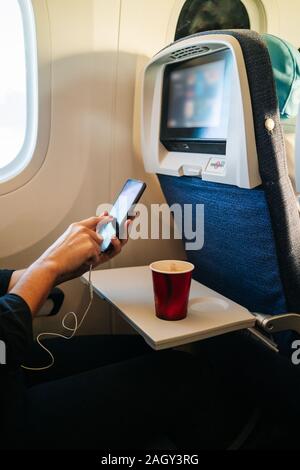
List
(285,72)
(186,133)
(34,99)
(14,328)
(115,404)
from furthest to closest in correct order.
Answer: (34,99) < (186,133) < (285,72) < (115,404) < (14,328)

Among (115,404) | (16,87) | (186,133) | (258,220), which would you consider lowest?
(115,404)

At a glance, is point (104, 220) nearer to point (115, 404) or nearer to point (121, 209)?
point (121, 209)

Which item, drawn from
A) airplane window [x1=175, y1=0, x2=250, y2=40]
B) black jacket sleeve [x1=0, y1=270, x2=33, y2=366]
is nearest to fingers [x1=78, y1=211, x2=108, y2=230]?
black jacket sleeve [x1=0, y1=270, x2=33, y2=366]

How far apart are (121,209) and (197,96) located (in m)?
0.35

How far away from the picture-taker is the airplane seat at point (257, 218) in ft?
2.53

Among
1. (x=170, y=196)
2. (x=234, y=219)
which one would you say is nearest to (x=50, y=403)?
(x=234, y=219)

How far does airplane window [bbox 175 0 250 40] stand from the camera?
55.4 inches

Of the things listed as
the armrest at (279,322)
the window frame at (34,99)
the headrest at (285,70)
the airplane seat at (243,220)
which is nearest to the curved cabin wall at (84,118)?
the window frame at (34,99)

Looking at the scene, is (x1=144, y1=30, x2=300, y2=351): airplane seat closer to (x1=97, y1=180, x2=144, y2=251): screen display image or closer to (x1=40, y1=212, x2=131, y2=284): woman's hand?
(x1=97, y1=180, x2=144, y2=251): screen display image

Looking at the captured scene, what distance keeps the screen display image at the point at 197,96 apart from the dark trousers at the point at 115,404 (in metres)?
0.62

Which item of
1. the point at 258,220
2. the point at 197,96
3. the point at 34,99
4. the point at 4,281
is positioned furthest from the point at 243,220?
the point at 34,99

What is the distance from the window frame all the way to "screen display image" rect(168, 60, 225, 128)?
0.40 metres

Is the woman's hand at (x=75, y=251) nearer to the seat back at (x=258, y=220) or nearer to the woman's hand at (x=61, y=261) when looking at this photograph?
the woman's hand at (x=61, y=261)

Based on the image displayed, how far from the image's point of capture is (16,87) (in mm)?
1250
